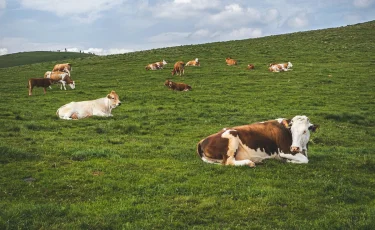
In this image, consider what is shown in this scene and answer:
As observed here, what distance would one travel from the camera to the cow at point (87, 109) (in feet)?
63.3

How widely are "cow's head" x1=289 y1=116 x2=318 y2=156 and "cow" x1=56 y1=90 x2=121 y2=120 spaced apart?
1166 cm

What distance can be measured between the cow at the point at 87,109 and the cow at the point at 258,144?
33.2ft

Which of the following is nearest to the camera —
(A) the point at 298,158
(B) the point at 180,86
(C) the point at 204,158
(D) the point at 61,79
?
(A) the point at 298,158

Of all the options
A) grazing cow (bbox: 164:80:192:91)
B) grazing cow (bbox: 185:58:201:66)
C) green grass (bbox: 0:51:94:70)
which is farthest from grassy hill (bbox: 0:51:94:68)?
grazing cow (bbox: 164:80:192:91)

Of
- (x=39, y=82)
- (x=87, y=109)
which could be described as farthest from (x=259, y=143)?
(x=39, y=82)

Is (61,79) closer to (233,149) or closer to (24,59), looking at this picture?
(233,149)

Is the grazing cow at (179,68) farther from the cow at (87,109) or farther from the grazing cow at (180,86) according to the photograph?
the cow at (87,109)

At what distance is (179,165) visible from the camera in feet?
34.4

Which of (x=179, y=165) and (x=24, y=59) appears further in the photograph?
(x=24, y=59)

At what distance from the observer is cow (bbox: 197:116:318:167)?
10.6 meters

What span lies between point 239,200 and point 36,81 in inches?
981

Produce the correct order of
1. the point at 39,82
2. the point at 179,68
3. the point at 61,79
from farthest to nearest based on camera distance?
the point at 179,68, the point at 61,79, the point at 39,82

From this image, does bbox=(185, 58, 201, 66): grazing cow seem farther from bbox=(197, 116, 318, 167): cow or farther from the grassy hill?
the grassy hill

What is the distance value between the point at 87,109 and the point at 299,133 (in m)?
12.4
